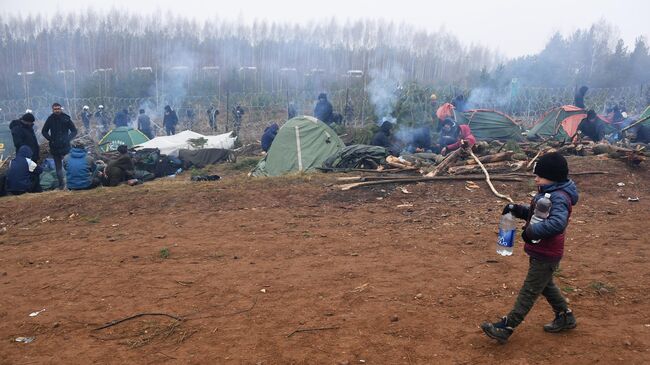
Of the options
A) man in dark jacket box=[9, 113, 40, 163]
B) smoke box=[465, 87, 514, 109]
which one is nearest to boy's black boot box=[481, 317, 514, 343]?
man in dark jacket box=[9, 113, 40, 163]

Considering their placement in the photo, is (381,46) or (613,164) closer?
(613,164)

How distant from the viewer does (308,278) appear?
523 cm

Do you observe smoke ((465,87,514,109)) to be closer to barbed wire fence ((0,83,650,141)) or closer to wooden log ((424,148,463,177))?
barbed wire fence ((0,83,650,141))

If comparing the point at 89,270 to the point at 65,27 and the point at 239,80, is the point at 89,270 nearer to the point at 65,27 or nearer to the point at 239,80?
the point at 239,80

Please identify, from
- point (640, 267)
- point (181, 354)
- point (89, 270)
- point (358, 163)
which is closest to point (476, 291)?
point (640, 267)

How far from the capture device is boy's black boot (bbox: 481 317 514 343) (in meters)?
3.59

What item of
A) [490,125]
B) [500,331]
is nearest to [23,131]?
[500,331]

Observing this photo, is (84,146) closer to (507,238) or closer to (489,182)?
(489,182)

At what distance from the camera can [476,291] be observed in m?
4.72

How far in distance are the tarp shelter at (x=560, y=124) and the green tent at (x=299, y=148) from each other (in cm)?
762

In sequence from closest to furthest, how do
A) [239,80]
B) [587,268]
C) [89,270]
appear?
[587,268] → [89,270] → [239,80]

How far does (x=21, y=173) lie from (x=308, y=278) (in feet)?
26.0

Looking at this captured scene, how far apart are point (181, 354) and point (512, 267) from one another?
3527 millimetres

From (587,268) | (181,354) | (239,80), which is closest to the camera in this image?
(181,354)
